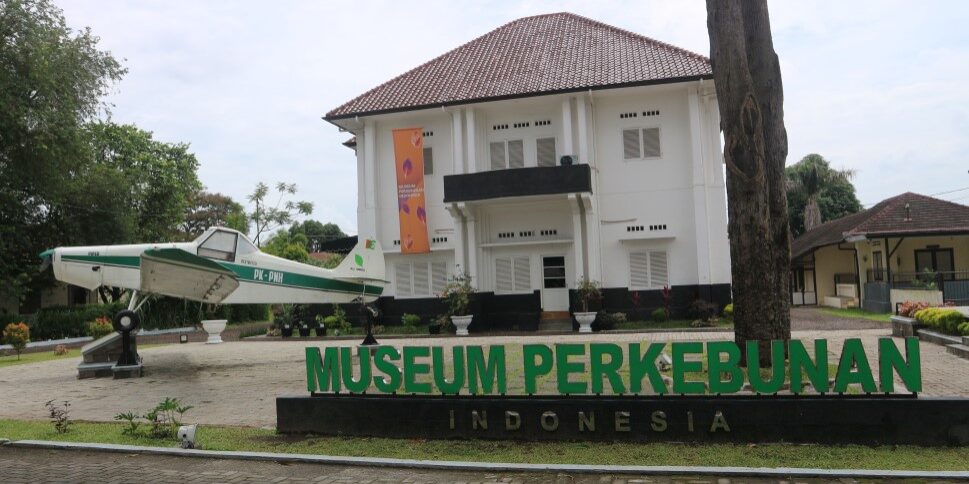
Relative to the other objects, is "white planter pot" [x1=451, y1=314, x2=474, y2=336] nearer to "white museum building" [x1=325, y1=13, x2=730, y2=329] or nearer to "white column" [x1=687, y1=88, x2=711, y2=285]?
"white museum building" [x1=325, y1=13, x2=730, y2=329]

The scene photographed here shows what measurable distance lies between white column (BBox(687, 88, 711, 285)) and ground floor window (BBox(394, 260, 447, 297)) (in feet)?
28.8

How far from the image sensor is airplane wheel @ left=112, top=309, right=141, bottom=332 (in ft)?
46.4

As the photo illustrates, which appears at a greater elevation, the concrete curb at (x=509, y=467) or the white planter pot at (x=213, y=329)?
the white planter pot at (x=213, y=329)

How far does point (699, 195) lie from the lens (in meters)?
22.7

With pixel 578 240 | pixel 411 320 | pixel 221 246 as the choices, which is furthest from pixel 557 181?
pixel 221 246

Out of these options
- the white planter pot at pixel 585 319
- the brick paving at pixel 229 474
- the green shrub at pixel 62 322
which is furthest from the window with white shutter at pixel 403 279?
the brick paving at pixel 229 474

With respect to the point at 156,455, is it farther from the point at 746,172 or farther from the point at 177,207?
the point at 177,207

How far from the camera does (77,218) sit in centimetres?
2909

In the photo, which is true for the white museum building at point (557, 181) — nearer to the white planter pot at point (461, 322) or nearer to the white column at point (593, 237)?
the white column at point (593, 237)

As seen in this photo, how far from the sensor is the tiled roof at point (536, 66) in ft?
76.3

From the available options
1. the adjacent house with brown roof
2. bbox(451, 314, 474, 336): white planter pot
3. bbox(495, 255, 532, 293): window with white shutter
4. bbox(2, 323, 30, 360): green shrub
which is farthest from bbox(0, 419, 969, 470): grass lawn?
the adjacent house with brown roof

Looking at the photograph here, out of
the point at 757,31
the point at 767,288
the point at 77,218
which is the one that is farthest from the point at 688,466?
the point at 77,218

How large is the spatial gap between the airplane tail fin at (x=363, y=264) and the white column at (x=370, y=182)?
25.3ft

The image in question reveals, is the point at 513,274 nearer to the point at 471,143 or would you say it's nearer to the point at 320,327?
the point at 471,143
